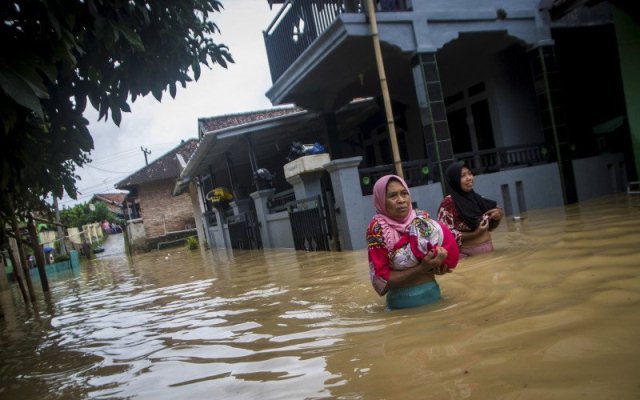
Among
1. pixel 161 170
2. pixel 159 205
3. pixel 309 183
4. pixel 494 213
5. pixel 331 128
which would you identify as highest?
pixel 161 170

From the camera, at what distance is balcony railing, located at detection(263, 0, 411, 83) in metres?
9.47

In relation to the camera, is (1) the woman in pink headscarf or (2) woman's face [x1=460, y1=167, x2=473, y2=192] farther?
(2) woman's face [x1=460, y1=167, x2=473, y2=192]

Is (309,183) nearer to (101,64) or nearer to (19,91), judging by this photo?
(101,64)

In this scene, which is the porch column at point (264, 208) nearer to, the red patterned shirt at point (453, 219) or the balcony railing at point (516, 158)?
the balcony railing at point (516, 158)

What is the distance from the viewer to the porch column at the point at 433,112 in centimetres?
947

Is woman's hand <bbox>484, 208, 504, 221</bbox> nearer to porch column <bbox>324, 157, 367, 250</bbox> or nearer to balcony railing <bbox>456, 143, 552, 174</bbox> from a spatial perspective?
porch column <bbox>324, 157, 367, 250</bbox>

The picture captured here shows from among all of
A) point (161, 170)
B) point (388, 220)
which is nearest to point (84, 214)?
point (161, 170)

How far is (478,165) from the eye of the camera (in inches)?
413

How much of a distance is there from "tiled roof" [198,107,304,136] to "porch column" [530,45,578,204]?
1220 cm

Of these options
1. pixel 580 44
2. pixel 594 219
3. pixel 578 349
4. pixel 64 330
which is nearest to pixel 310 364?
pixel 578 349

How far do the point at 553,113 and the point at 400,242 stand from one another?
841 centimetres

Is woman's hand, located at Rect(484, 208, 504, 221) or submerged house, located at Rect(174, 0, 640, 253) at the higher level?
submerged house, located at Rect(174, 0, 640, 253)

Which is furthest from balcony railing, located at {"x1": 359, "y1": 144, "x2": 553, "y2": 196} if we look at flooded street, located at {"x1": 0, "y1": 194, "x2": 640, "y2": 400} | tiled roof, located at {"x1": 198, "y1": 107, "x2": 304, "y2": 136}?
tiled roof, located at {"x1": 198, "y1": 107, "x2": 304, "y2": 136}

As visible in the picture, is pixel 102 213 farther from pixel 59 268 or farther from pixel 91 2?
pixel 91 2
